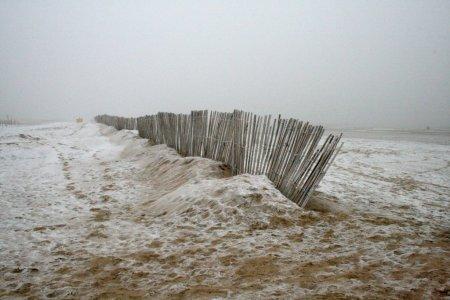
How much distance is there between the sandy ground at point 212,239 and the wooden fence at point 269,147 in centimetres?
35

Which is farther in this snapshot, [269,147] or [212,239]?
[269,147]

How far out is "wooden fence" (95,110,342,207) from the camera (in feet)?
12.7

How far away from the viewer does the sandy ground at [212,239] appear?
2.14 m

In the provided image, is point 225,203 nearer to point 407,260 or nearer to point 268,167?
point 268,167

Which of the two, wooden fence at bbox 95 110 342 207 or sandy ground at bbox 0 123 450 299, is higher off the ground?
wooden fence at bbox 95 110 342 207

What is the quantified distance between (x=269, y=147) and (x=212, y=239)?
1.83 metres

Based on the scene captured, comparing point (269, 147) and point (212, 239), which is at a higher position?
point (269, 147)

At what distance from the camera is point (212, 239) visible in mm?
2984

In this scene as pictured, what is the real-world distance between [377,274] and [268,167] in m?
2.37

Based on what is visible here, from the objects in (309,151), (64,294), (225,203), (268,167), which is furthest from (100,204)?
(309,151)

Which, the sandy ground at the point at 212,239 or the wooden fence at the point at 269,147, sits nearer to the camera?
the sandy ground at the point at 212,239

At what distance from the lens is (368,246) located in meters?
2.77

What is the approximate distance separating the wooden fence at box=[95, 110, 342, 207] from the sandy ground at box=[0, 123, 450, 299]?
1.15ft

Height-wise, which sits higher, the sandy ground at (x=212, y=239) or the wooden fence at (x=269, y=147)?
the wooden fence at (x=269, y=147)
